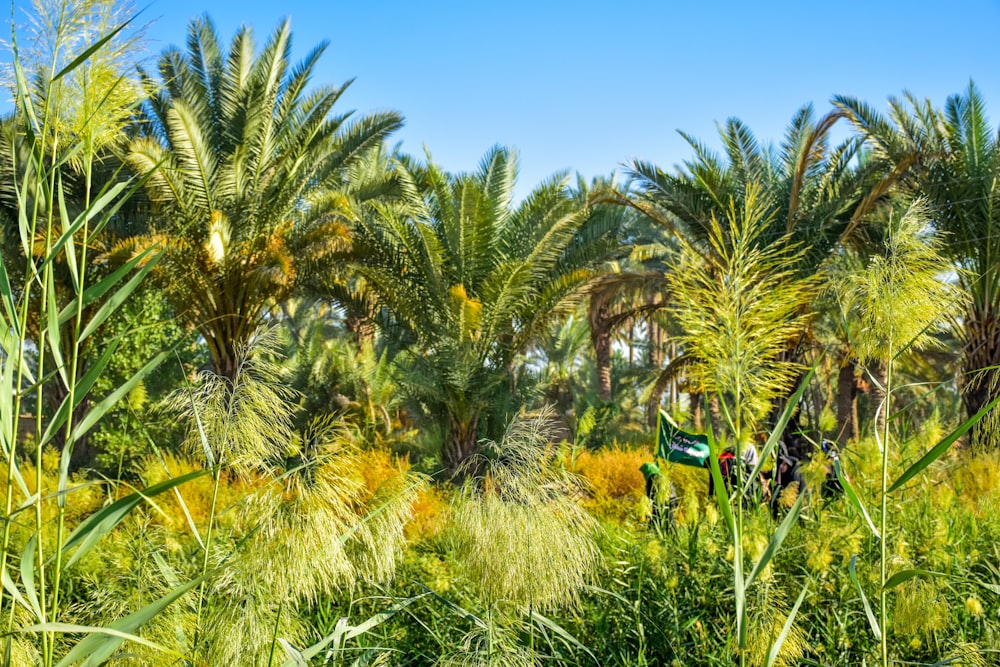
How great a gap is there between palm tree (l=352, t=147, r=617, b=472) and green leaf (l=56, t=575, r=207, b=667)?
9639 millimetres

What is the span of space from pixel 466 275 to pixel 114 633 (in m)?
10.8

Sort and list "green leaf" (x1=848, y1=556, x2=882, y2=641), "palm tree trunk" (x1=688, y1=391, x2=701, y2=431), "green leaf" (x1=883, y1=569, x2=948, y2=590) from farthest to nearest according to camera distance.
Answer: "palm tree trunk" (x1=688, y1=391, x2=701, y2=431)
"green leaf" (x1=848, y1=556, x2=882, y2=641)
"green leaf" (x1=883, y1=569, x2=948, y2=590)

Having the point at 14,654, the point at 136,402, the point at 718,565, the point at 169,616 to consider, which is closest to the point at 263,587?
the point at 169,616

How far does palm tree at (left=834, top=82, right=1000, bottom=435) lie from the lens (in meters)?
11.1

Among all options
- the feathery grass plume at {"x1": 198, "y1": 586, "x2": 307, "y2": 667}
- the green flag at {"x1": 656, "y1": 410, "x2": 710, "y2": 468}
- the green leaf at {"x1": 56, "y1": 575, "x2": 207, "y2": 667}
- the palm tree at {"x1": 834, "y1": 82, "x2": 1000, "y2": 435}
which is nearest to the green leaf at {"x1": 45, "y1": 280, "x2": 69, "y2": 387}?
the green leaf at {"x1": 56, "y1": 575, "x2": 207, "y2": 667}

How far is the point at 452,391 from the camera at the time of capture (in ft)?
38.7

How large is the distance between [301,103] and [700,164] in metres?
6.12

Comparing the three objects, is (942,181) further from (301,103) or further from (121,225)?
(121,225)

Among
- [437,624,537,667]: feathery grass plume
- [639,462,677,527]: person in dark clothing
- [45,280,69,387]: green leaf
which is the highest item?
[45,280,69,387]: green leaf

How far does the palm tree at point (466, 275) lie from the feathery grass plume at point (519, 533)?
7847 millimetres

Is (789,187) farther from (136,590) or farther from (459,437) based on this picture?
(136,590)

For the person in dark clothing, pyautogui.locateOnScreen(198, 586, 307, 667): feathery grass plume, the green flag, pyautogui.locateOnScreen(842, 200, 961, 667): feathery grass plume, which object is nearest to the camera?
pyautogui.locateOnScreen(198, 586, 307, 667): feathery grass plume

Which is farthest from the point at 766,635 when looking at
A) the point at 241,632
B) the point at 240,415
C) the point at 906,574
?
the point at 240,415

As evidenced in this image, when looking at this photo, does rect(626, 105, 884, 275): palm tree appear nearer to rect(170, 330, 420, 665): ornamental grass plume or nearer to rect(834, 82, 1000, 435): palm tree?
rect(834, 82, 1000, 435): palm tree
